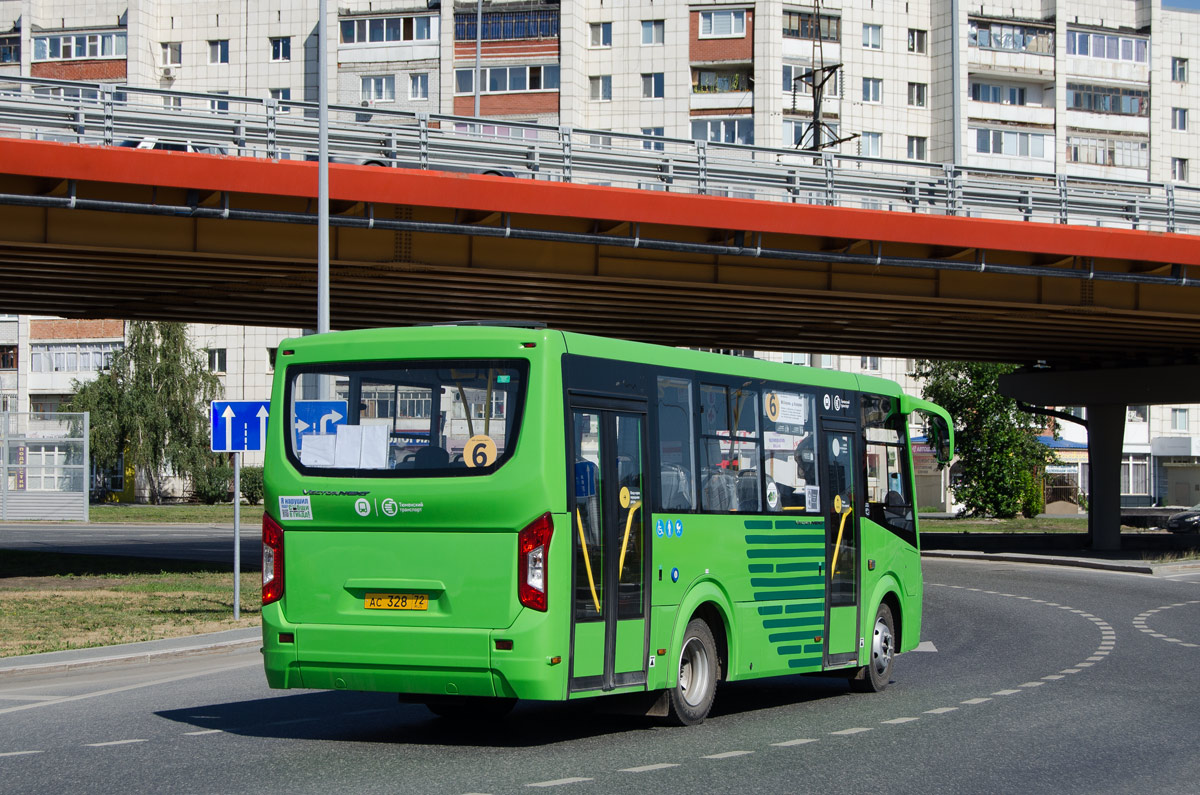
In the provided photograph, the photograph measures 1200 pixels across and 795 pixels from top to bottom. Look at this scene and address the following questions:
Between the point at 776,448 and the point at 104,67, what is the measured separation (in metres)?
75.4

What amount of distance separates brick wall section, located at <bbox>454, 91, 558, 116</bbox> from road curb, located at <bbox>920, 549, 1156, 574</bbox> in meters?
41.2

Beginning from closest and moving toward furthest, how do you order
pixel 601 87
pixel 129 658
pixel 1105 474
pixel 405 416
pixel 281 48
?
pixel 405 416, pixel 129 658, pixel 1105 474, pixel 601 87, pixel 281 48

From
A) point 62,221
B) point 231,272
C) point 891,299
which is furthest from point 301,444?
point 891,299

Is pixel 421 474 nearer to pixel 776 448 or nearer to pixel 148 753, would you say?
pixel 148 753

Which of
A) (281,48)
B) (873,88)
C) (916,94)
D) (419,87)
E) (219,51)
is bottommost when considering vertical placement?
(419,87)

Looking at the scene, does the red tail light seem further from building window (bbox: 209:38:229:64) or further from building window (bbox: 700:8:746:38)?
building window (bbox: 209:38:229:64)

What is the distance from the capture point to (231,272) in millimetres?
26875

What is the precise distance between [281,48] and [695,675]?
7340 centimetres

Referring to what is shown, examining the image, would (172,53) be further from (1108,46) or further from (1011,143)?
(1108,46)

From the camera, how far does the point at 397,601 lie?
9891mm

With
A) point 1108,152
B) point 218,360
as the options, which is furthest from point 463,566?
point 1108,152

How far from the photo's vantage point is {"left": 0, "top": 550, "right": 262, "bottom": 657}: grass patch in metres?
18.1

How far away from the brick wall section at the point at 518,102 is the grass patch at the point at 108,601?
1838 inches

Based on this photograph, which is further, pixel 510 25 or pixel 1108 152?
pixel 1108 152
